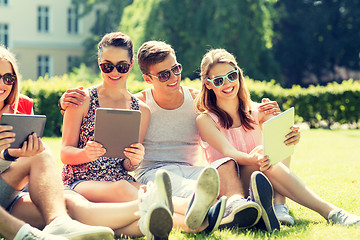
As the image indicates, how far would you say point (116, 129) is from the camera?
3830mm

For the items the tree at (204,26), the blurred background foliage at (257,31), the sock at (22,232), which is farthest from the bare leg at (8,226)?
the tree at (204,26)

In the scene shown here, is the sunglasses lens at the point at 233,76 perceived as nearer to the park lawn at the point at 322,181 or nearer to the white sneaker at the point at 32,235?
the park lawn at the point at 322,181

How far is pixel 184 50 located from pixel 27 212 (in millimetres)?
23007

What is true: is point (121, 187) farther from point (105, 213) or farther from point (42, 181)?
point (42, 181)

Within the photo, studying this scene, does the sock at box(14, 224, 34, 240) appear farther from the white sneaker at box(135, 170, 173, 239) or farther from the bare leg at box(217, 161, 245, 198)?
the bare leg at box(217, 161, 245, 198)

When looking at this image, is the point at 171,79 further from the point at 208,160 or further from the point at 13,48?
the point at 13,48

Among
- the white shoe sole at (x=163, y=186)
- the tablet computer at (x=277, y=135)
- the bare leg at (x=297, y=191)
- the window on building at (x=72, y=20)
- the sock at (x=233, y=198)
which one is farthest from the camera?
the window on building at (x=72, y=20)

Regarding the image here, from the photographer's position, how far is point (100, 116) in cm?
377

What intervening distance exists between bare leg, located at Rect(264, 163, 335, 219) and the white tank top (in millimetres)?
919

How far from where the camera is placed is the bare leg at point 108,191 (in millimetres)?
3834

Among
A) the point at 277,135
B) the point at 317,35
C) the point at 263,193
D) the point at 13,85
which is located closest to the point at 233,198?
the point at 263,193

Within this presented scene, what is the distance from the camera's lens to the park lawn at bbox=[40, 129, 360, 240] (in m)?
3.70

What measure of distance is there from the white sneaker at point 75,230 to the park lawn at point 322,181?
58 cm

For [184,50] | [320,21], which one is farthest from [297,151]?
[320,21]
